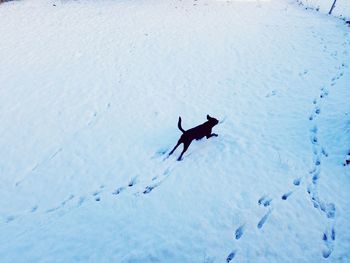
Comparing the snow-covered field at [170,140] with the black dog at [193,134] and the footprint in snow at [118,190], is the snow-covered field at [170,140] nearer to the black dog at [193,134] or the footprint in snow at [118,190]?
the footprint in snow at [118,190]

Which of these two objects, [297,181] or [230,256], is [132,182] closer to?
[230,256]

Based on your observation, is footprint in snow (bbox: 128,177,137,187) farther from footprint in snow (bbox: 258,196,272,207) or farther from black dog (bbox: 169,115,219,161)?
footprint in snow (bbox: 258,196,272,207)

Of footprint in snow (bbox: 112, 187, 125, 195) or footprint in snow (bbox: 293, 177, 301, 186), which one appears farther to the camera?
Answer: footprint in snow (bbox: 112, 187, 125, 195)

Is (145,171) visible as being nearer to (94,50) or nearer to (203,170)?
(203,170)

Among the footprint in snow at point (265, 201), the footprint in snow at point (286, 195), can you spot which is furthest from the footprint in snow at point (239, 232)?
the footprint in snow at point (286, 195)

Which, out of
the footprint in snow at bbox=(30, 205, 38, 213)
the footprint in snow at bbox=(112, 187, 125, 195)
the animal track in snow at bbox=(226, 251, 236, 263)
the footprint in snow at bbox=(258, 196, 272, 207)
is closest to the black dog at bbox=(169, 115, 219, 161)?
the footprint in snow at bbox=(112, 187, 125, 195)
